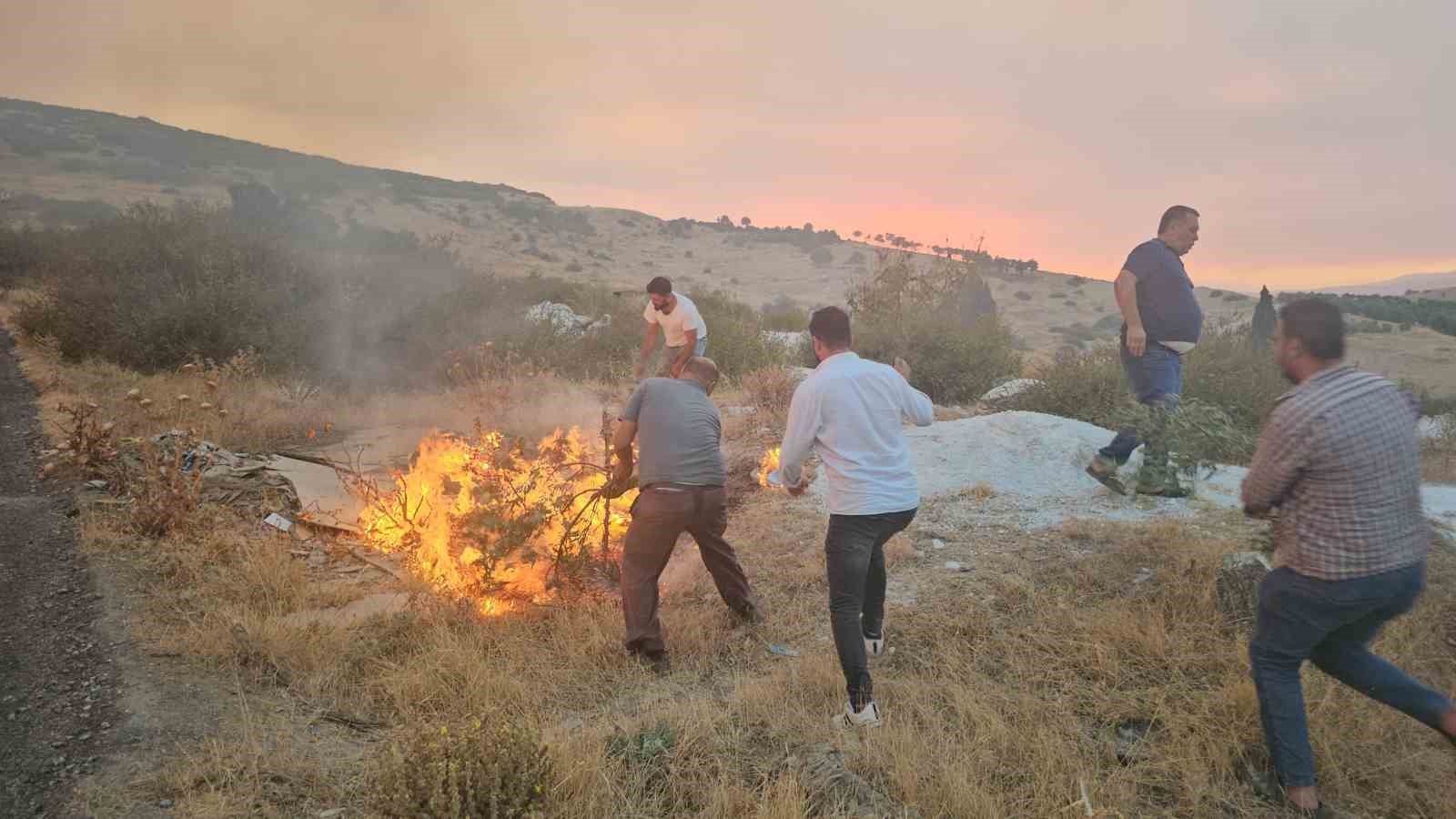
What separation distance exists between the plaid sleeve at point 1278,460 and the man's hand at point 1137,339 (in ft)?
8.72

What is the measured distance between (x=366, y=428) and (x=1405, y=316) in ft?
121

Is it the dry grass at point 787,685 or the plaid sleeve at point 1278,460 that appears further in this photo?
the dry grass at point 787,685

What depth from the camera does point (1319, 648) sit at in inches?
107

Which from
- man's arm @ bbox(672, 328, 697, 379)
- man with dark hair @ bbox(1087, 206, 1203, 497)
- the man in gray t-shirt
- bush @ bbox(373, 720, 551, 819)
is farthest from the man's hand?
bush @ bbox(373, 720, 551, 819)

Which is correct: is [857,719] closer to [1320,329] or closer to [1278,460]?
[1278,460]

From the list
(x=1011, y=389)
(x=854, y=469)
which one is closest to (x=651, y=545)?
(x=854, y=469)

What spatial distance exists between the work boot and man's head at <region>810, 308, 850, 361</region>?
329 cm

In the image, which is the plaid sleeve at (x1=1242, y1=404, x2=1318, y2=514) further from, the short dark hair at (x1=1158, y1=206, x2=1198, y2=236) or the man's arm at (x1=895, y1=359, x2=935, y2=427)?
the short dark hair at (x1=1158, y1=206, x2=1198, y2=236)

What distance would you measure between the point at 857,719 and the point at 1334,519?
1.94 meters

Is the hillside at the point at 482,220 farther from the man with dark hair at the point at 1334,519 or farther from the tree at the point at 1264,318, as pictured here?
the man with dark hair at the point at 1334,519

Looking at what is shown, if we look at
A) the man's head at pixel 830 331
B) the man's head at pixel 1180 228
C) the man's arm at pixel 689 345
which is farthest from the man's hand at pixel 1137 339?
the man's arm at pixel 689 345

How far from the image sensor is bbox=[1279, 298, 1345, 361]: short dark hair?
2555 mm

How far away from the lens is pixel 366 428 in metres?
9.87

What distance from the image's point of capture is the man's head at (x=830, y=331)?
341 centimetres
